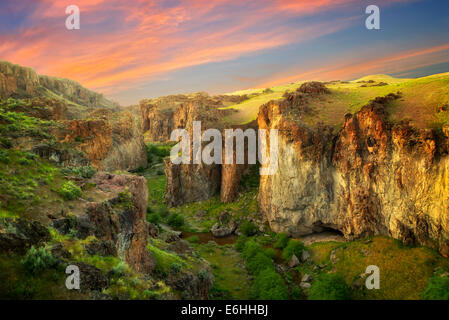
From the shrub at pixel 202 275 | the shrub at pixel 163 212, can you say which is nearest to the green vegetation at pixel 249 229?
the shrub at pixel 202 275

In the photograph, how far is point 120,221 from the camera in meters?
23.0

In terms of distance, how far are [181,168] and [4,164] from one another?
5834 centimetres

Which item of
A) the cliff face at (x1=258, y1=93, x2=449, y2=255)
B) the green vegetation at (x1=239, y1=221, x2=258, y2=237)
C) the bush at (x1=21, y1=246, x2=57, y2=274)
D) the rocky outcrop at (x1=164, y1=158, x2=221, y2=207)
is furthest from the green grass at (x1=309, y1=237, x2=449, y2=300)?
the rocky outcrop at (x1=164, y1=158, x2=221, y2=207)

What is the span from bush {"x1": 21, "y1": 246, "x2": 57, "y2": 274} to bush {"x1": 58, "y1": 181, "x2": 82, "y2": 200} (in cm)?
717

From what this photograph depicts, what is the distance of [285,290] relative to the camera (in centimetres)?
3484

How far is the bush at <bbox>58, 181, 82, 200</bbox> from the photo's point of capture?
71.7 feet

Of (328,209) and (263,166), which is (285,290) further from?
(263,166)

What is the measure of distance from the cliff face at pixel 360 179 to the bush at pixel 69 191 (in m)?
37.9

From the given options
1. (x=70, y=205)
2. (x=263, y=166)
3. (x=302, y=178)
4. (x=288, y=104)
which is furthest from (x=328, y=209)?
(x=70, y=205)

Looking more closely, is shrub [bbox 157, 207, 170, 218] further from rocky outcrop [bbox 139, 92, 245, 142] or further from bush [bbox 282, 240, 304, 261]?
rocky outcrop [bbox 139, 92, 245, 142]

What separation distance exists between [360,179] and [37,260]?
4254 centimetres

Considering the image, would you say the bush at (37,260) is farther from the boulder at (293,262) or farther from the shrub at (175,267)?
the boulder at (293,262)

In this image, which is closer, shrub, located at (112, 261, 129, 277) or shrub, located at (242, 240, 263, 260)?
shrub, located at (112, 261, 129, 277)
